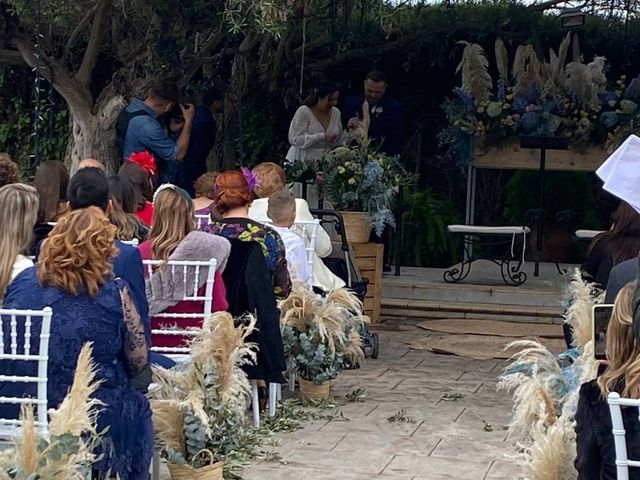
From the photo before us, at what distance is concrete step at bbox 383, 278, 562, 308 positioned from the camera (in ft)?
28.6

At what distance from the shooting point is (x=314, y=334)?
577 cm

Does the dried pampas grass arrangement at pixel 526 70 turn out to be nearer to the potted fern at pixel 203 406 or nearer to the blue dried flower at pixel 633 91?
the blue dried flower at pixel 633 91

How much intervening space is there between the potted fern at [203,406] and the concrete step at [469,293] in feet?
15.5

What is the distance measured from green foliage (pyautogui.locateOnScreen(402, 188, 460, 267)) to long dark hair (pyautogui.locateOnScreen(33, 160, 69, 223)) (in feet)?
19.0

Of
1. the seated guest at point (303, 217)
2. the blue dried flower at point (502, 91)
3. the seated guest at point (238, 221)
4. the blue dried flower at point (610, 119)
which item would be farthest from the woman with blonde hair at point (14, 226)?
the blue dried flower at point (610, 119)

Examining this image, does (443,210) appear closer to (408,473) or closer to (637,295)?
(408,473)

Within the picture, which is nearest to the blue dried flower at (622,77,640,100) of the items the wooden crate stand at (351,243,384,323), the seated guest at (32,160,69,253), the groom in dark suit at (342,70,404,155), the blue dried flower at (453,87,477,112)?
the blue dried flower at (453,87,477,112)

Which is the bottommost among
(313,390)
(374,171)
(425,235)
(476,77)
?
(313,390)

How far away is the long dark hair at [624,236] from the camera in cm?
509

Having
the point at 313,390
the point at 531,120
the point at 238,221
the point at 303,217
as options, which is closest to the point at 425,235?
the point at 531,120

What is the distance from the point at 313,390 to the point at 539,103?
4.88 meters

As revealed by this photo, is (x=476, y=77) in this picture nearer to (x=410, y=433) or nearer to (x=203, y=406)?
(x=410, y=433)

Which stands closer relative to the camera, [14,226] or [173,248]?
[14,226]

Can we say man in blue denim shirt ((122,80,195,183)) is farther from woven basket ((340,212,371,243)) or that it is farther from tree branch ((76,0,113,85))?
woven basket ((340,212,371,243))
